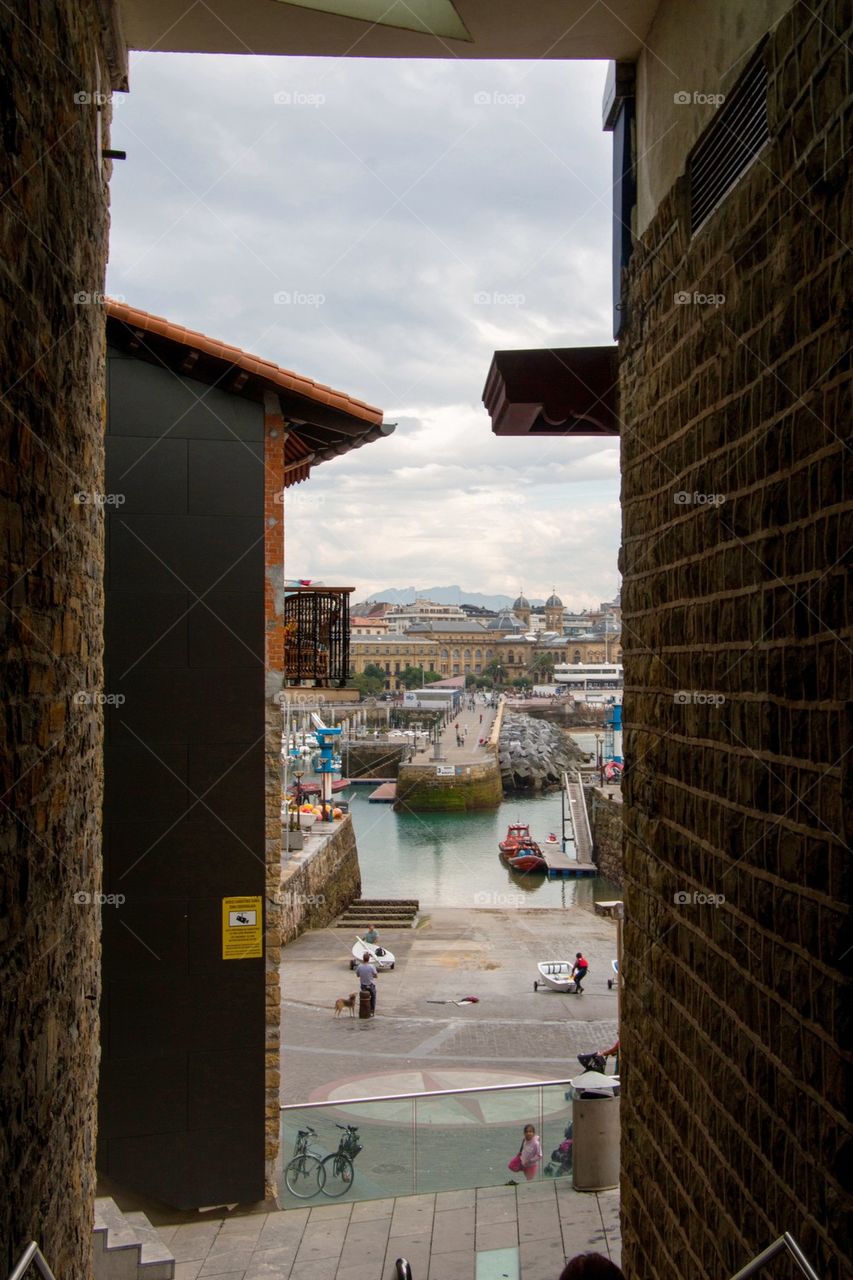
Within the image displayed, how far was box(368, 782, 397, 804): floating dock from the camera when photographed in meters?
54.2

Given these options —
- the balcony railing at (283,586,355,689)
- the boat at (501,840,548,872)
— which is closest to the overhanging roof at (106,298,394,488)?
the balcony railing at (283,586,355,689)

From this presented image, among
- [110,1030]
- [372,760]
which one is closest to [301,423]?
[110,1030]

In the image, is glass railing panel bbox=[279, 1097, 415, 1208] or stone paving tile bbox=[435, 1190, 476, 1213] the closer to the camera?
stone paving tile bbox=[435, 1190, 476, 1213]

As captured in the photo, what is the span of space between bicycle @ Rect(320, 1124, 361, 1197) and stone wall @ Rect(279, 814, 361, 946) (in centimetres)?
1333

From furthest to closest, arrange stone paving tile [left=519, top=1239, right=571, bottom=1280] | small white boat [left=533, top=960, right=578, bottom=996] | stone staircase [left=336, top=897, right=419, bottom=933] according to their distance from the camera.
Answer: stone staircase [left=336, top=897, right=419, bottom=933] → small white boat [left=533, top=960, right=578, bottom=996] → stone paving tile [left=519, top=1239, right=571, bottom=1280]

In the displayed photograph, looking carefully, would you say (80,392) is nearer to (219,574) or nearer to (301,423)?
(219,574)

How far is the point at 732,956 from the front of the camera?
2643 mm

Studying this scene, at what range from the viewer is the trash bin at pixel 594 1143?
260 inches

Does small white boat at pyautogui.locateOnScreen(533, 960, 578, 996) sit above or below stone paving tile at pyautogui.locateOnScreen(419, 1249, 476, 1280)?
below
